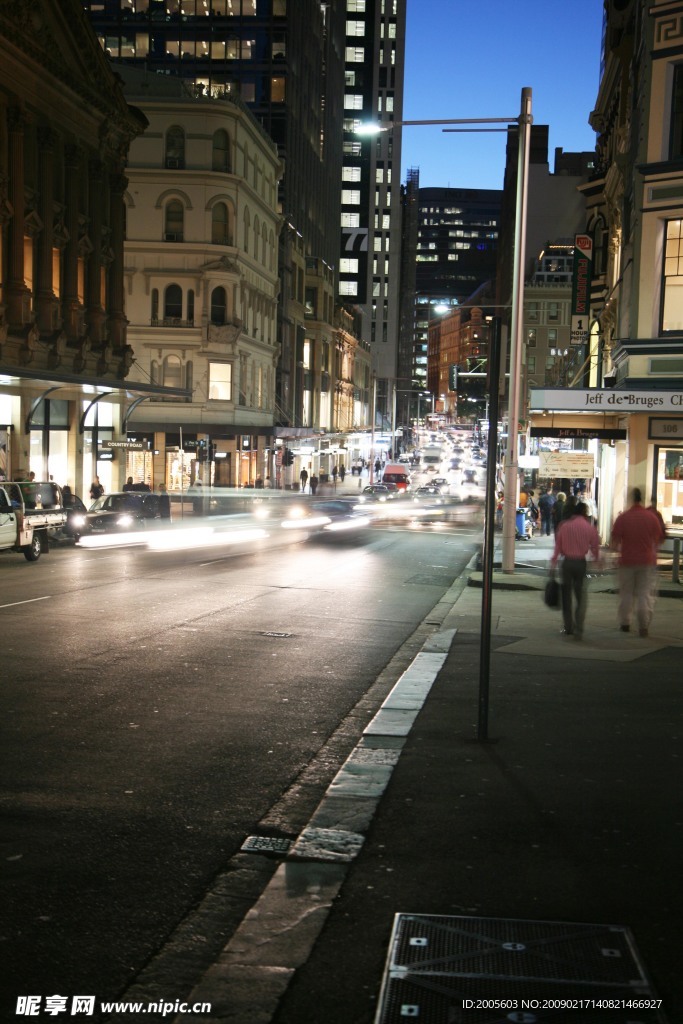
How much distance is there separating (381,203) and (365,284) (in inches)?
1315

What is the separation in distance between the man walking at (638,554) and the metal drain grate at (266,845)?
934 centimetres

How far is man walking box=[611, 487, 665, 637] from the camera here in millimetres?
14688

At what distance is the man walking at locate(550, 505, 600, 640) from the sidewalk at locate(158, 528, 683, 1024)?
146 inches

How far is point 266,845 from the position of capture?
6.52 metres

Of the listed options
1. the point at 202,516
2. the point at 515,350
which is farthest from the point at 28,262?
the point at 515,350

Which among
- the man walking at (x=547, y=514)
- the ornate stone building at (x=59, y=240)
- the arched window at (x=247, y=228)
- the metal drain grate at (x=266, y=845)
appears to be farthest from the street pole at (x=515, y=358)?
the arched window at (x=247, y=228)

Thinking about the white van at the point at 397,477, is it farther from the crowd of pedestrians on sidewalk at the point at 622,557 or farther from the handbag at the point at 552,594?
the handbag at the point at 552,594

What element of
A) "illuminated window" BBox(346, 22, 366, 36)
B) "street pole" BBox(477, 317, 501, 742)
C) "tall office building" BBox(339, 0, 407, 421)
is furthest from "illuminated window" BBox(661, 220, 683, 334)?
"illuminated window" BBox(346, 22, 366, 36)

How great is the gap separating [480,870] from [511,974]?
1294 millimetres

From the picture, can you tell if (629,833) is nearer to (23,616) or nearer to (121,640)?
(121,640)

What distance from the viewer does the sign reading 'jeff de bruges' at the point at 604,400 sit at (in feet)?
78.3

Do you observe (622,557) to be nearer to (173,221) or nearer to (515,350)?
(515,350)

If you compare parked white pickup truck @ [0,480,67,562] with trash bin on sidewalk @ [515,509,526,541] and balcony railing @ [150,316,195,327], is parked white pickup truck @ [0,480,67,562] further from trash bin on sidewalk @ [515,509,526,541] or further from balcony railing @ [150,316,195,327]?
balcony railing @ [150,316,195,327]

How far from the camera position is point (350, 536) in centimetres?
3759
